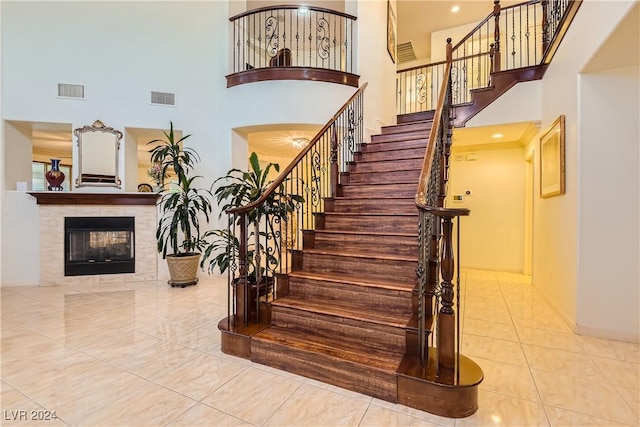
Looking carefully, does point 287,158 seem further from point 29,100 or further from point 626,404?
point 626,404

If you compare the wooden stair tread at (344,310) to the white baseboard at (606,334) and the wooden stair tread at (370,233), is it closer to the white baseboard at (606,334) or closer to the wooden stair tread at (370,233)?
the wooden stair tread at (370,233)

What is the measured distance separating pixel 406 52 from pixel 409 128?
179 inches

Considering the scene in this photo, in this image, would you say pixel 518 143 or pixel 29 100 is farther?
pixel 518 143

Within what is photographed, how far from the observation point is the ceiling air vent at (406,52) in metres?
7.90

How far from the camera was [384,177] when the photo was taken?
399cm

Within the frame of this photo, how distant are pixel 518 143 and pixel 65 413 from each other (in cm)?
662

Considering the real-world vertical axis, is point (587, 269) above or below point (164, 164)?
below

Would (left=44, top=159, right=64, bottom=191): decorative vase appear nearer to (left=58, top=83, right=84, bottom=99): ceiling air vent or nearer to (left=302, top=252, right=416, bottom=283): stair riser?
(left=58, top=83, right=84, bottom=99): ceiling air vent

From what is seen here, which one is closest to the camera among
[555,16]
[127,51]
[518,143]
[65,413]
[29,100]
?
[65,413]

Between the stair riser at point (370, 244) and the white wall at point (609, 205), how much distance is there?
1532mm

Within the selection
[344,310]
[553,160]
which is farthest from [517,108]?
[344,310]

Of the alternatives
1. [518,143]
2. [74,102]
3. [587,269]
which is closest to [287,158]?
[74,102]

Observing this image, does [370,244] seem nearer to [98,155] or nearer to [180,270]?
[180,270]

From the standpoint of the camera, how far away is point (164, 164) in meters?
4.89
